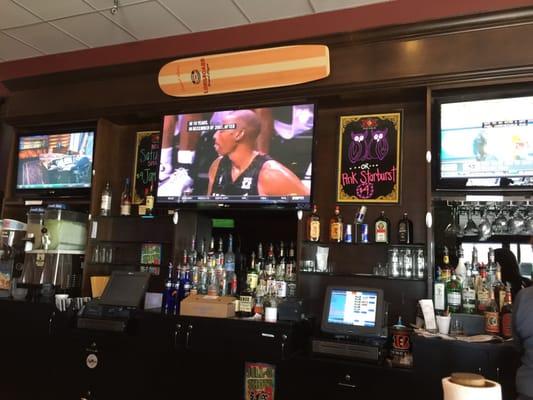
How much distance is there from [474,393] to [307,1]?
3265 millimetres

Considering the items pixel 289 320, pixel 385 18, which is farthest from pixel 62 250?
pixel 385 18

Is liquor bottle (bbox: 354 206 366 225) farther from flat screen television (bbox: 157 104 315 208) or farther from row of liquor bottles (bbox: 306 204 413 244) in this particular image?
flat screen television (bbox: 157 104 315 208)

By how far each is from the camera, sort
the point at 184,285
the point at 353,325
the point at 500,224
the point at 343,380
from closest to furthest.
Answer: the point at 343,380
the point at 353,325
the point at 500,224
the point at 184,285

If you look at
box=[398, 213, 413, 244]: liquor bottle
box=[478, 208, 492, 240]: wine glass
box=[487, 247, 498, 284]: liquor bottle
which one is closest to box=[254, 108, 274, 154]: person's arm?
box=[398, 213, 413, 244]: liquor bottle

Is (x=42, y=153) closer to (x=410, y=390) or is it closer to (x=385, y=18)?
(x=385, y=18)

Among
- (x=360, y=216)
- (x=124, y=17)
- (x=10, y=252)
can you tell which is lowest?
(x=10, y=252)

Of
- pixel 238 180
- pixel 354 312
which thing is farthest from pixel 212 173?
pixel 354 312

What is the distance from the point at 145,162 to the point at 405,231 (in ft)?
7.58

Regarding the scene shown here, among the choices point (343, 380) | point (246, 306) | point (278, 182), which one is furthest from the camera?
point (278, 182)

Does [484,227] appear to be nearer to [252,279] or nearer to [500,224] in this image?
[500,224]

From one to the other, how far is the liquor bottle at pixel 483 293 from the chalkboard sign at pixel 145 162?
8.77ft

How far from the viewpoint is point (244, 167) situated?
11.1 ft

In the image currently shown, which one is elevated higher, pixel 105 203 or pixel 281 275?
pixel 105 203

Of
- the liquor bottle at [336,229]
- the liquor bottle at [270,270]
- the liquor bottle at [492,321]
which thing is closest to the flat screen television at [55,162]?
the liquor bottle at [270,270]
